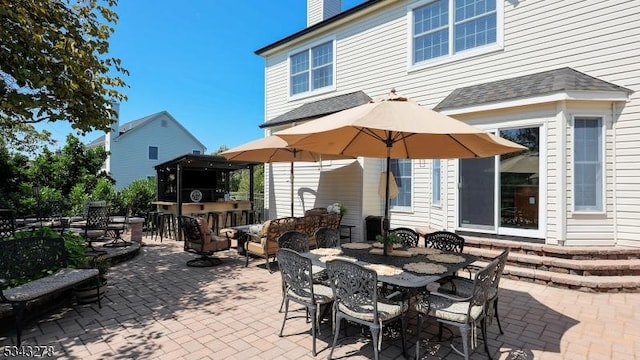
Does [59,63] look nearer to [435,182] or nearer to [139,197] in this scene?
[435,182]

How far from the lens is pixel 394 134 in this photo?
4.88 m

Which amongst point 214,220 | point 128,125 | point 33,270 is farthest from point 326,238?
point 128,125

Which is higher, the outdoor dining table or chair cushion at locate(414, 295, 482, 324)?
the outdoor dining table

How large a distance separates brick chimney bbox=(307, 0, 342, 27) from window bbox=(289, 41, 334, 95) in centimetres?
148

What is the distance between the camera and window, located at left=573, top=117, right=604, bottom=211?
6.50 metres

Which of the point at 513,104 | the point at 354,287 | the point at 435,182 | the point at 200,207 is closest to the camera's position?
the point at 354,287

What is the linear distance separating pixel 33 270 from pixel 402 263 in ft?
16.8

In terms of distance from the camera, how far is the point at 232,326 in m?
4.34

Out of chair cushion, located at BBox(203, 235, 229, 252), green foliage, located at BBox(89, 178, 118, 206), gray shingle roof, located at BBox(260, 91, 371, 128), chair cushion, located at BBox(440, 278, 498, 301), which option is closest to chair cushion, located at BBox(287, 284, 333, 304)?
chair cushion, located at BBox(440, 278, 498, 301)

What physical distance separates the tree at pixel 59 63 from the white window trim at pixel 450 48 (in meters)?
7.26

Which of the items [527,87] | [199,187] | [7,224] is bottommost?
[7,224]

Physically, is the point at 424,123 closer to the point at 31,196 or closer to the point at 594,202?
the point at 594,202

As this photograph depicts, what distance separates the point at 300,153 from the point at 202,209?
14.6ft

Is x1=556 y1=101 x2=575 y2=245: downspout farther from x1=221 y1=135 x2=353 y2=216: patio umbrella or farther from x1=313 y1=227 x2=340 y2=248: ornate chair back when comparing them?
x1=313 y1=227 x2=340 y2=248: ornate chair back
